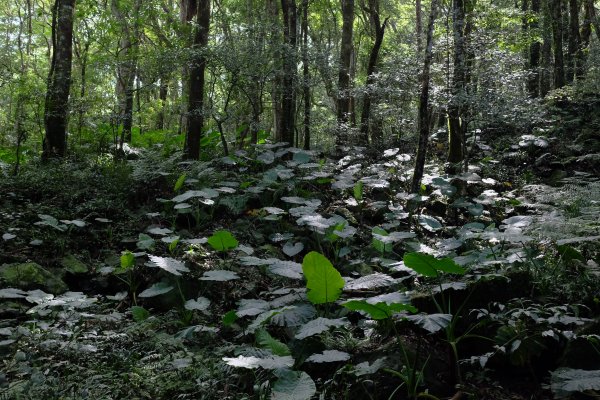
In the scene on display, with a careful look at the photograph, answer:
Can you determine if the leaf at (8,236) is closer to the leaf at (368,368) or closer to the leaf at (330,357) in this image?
the leaf at (330,357)

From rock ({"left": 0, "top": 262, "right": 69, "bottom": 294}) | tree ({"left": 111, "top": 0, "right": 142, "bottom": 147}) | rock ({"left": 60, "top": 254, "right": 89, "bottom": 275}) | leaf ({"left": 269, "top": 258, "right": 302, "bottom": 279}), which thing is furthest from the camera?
tree ({"left": 111, "top": 0, "right": 142, "bottom": 147})

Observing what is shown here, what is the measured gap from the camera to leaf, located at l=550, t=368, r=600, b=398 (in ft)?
8.19

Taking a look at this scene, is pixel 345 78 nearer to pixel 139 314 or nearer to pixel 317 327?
pixel 139 314

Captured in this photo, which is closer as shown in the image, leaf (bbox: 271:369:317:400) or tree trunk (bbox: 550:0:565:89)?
leaf (bbox: 271:369:317:400)

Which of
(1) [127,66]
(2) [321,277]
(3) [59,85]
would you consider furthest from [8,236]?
(1) [127,66]

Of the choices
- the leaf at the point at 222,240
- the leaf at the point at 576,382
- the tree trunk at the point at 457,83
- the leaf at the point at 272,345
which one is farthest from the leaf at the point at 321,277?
the tree trunk at the point at 457,83

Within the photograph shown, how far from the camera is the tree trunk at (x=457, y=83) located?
9250mm

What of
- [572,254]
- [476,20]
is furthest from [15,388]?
[476,20]

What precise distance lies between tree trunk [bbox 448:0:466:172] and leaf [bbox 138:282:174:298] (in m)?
6.17

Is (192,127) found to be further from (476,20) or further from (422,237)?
(476,20)

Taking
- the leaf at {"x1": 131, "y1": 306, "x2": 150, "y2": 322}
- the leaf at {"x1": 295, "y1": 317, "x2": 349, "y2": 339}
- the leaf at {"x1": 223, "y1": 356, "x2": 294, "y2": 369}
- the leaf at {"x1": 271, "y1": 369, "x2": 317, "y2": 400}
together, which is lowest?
the leaf at {"x1": 131, "y1": 306, "x2": 150, "y2": 322}

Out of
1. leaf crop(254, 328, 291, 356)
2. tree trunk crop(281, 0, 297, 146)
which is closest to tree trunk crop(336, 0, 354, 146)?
tree trunk crop(281, 0, 297, 146)

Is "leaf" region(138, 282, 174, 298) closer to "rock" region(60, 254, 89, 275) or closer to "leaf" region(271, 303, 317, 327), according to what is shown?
"rock" region(60, 254, 89, 275)

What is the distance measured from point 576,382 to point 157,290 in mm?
4080
